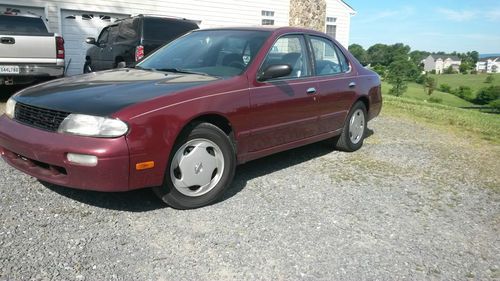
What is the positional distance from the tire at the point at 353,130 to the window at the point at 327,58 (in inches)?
22.8

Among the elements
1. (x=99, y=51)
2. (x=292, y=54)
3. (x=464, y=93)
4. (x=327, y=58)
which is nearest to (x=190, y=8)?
(x=99, y=51)

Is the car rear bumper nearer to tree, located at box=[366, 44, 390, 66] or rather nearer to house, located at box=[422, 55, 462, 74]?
tree, located at box=[366, 44, 390, 66]

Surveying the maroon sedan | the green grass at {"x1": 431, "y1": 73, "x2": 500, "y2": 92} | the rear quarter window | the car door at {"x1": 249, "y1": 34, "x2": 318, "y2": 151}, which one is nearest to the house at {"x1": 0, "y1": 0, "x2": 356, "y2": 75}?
the rear quarter window

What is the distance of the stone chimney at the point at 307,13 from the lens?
19359 mm

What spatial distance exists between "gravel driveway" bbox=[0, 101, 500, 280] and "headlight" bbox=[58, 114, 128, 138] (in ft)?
2.20

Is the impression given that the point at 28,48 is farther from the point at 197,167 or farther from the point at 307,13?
the point at 307,13

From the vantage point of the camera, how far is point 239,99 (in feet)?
13.1

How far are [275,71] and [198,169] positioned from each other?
1171 mm

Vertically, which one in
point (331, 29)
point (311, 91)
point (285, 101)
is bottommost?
point (285, 101)

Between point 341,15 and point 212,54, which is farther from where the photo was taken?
point 341,15

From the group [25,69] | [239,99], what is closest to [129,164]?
[239,99]

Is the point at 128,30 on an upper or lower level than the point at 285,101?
upper

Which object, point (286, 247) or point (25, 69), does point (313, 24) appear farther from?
point (286, 247)

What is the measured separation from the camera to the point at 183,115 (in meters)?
3.49
